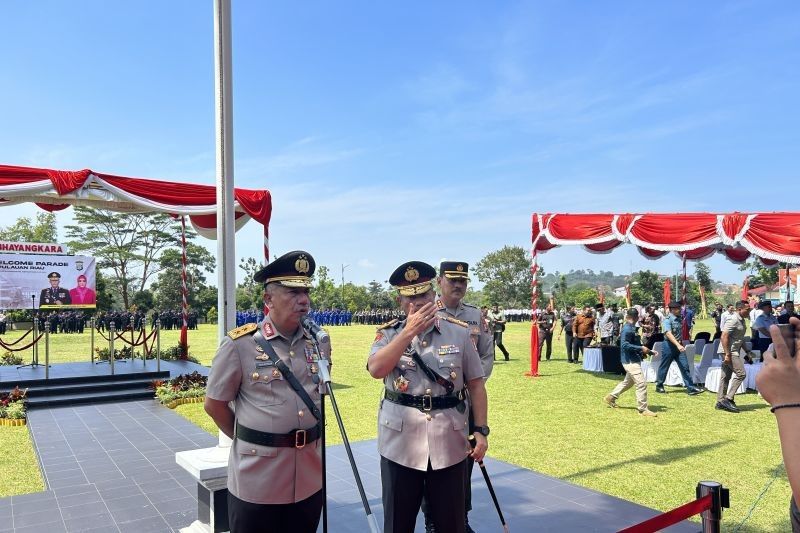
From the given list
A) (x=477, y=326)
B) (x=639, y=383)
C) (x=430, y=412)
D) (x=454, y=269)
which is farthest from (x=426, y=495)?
(x=639, y=383)

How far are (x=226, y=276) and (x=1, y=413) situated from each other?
652cm

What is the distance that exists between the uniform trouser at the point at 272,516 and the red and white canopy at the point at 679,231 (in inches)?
388

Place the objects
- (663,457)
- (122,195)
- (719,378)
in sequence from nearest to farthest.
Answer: (663,457)
(122,195)
(719,378)

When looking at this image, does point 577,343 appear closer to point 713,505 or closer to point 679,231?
point 679,231

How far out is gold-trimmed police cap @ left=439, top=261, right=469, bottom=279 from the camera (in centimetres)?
412

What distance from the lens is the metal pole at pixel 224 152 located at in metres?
4.02

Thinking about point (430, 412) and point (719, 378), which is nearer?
point (430, 412)

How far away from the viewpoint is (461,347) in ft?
10.0

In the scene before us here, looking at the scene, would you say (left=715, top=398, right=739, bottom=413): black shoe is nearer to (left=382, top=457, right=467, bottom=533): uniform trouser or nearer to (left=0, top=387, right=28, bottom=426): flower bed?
(left=382, top=457, right=467, bottom=533): uniform trouser

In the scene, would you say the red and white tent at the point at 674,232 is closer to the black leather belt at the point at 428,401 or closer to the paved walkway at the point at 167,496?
the paved walkway at the point at 167,496

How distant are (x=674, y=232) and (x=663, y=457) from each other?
5.94m

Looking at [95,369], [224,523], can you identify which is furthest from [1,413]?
[224,523]

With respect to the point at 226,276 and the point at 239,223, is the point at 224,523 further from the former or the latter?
the point at 239,223

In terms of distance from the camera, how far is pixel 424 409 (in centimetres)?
296
